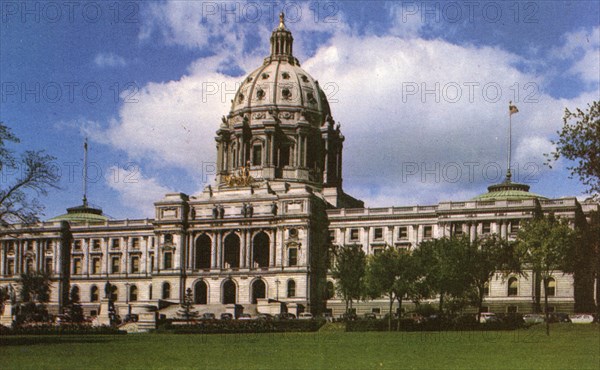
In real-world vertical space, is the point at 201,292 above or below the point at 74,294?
above

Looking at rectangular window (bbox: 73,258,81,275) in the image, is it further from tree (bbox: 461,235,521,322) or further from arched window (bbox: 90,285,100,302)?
tree (bbox: 461,235,521,322)

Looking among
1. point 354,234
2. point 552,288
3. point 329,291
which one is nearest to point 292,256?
point 329,291

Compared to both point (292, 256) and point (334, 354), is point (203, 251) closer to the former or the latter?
point (292, 256)

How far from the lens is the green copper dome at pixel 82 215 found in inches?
6029

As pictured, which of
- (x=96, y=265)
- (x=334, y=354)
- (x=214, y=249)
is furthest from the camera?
(x=96, y=265)

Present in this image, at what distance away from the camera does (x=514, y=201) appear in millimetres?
116688

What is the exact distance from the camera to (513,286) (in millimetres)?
116250

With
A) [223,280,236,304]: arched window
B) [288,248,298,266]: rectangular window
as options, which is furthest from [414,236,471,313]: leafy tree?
[223,280,236,304]: arched window

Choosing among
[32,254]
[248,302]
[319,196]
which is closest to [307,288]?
[248,302]

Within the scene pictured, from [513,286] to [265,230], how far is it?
36.6 m

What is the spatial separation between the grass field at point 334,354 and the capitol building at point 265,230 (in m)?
56.9

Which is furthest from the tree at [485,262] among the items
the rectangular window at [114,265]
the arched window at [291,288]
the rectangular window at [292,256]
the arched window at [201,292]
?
the rectangular window at [114,265]

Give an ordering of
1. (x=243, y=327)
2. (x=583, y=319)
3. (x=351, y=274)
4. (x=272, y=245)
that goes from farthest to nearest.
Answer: (x=272, y=245) → (x=351, y=274) → (x=583, y=319) → (x=243, y=327)

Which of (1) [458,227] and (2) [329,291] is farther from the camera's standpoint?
(2) [329,291]
